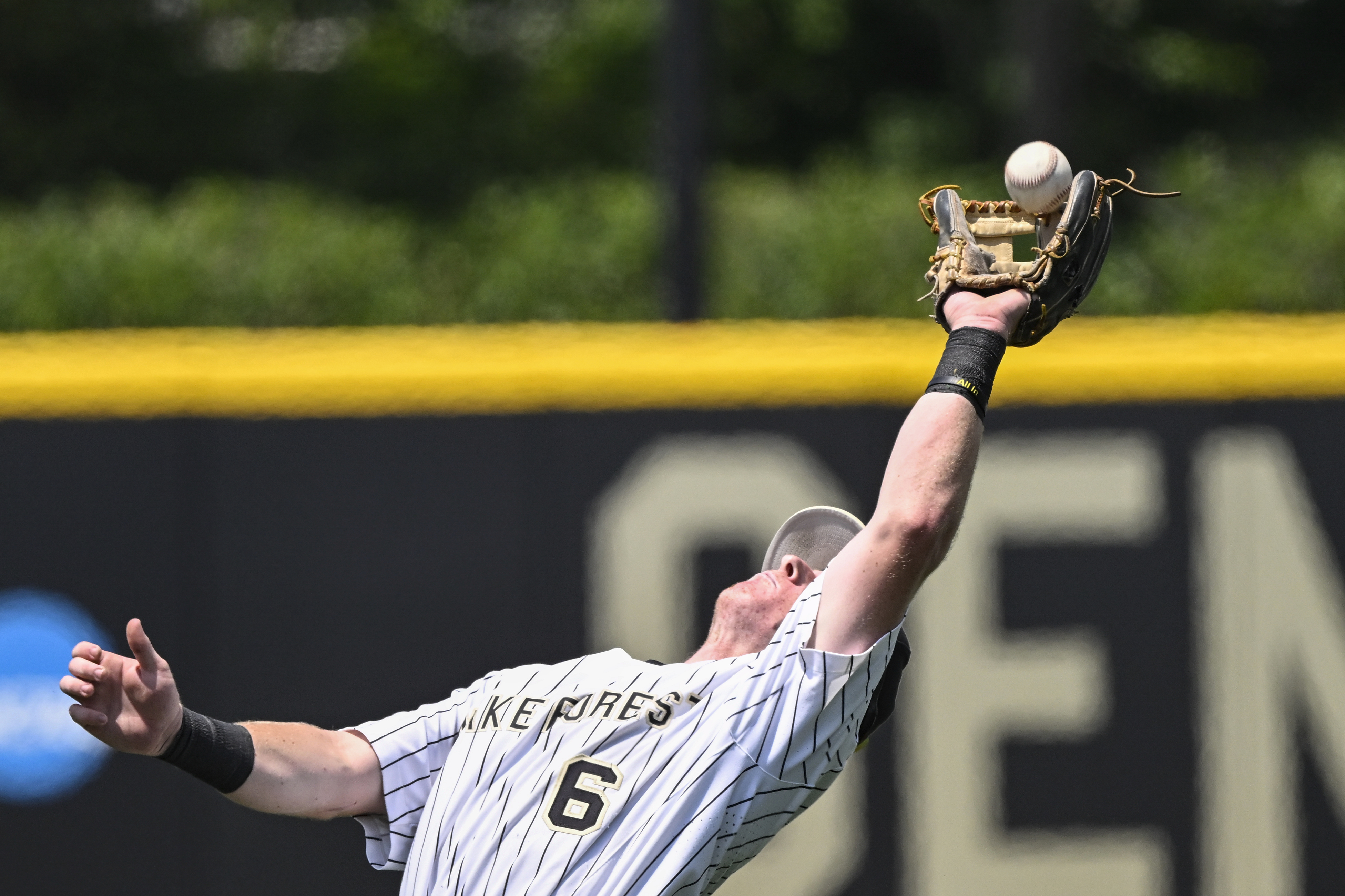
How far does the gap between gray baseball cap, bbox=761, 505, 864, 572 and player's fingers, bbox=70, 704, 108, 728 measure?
3.83 feet

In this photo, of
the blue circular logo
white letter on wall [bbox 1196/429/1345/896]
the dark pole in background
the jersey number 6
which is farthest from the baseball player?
the dark pole in background

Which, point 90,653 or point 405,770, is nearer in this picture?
point 90,653

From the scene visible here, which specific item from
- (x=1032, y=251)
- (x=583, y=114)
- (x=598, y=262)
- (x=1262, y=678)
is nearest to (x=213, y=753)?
(x=1032, y=251)

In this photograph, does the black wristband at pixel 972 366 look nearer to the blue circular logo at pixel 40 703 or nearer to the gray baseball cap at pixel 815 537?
the gray baseball cap at pixel 815 537

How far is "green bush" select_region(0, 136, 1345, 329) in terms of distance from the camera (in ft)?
33.2

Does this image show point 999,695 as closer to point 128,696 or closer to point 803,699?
point 803,699

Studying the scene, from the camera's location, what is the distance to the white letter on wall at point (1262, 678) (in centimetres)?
458

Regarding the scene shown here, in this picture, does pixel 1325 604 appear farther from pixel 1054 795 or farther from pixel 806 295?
pixel 806 295

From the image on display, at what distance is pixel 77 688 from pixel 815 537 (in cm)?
131

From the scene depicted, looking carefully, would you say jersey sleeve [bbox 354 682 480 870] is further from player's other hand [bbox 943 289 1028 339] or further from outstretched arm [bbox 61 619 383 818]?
player's other hand [bbox 943 289 1028 339]

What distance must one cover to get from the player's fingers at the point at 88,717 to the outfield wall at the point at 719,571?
208 centimetres

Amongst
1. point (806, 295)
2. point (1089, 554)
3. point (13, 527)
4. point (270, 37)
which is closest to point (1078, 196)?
point (1089, 554)

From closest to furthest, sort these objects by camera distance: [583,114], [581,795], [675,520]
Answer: [581,795], [675,520], [583,114]

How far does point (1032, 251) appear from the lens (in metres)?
2.61
